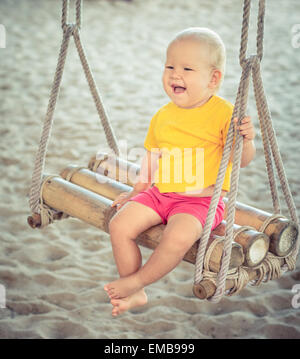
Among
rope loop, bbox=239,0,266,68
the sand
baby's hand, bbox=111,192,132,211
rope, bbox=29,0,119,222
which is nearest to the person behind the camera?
rope loop, bbox=239,0,266,68

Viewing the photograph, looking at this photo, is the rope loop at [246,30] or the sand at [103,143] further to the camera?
the sand at [103,143]

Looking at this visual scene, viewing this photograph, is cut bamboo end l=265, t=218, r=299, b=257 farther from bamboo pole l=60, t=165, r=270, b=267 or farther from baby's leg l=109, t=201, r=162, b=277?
baby's leg l=109, t=201, r=162, b=277

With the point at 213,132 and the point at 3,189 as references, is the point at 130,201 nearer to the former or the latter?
the point at 213,132

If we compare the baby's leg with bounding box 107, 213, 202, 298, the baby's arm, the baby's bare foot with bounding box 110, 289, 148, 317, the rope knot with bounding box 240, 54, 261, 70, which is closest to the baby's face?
the rope knot with bounding box 240, 54, 261, 70

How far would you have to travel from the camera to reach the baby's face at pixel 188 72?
1.56m

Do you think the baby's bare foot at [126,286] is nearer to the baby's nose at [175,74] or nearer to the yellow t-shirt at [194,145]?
the yellow t-shirt at [194,145]

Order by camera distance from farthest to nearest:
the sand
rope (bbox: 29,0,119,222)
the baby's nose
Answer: the sand, rope (bbox: 29,0,119,222), the baby's nose

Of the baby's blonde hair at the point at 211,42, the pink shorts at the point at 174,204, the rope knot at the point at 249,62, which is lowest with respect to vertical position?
the pink shorts at the point at 174,204

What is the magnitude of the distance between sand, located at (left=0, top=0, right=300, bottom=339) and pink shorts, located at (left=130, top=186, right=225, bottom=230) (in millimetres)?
597

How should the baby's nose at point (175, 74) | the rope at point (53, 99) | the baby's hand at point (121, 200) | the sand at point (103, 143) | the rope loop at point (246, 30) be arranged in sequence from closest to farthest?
the rope loop at point (246, 30)
the baby's nose at point (175, 74)
the baby's hand at point (121, 200)
the rope at point (53, 99)
the sand at point (103, 143)

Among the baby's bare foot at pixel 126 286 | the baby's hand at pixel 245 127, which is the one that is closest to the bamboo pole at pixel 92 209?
the baby's bare foot at pixel 126 286

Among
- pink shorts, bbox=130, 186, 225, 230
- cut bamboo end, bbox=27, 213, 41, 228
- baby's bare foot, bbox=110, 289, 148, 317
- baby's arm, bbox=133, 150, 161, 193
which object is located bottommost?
→ baby's bare foot, bbox=110, 289, 148, 317

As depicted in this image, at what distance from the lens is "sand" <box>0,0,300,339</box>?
6.87ft

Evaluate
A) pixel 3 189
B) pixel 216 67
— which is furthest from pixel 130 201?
pixel 3 189
